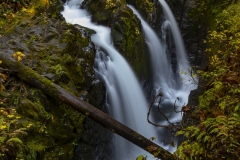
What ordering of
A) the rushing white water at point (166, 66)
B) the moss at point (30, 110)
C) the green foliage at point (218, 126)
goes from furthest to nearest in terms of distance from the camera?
the rushing white water at point (166, 66) → the moss at point (30, 110) → the green foliage at point (218, 126)

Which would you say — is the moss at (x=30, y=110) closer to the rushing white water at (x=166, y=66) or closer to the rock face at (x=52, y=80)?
the rock face at (x=52, y=80)

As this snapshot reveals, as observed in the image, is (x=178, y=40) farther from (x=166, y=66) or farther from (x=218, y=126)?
(x=218, y=126)

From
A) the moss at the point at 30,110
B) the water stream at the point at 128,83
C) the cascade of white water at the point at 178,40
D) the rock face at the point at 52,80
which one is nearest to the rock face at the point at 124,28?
the water stream at the point at 128,83

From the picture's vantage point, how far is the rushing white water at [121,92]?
6.92 metres

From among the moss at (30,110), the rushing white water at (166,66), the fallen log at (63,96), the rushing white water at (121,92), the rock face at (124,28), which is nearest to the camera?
the moss at (30,110)

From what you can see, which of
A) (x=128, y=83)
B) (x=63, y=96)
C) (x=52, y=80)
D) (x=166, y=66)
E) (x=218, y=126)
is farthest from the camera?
(x=166, y=66)

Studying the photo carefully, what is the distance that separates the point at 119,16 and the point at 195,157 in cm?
719

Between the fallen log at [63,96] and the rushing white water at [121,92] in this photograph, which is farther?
the rushing white water at [121,92]

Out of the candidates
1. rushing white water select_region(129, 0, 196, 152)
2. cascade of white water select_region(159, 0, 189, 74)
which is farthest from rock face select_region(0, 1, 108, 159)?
cascade of white water select_region(159, 0, 189, 74)

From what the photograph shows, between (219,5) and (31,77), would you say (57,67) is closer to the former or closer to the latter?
(31,77)

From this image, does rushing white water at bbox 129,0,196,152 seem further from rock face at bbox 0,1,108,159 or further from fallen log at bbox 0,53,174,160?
fallen log at bbox 0,53,174,160

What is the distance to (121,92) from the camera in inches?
292

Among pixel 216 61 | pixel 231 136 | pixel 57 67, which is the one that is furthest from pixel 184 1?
pixel 231 136

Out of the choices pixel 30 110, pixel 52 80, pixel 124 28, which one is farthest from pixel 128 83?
pixel 30 110
